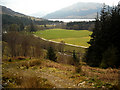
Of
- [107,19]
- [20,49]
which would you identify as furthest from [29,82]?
[20,49]

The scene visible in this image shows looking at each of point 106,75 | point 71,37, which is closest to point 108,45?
point 106,75

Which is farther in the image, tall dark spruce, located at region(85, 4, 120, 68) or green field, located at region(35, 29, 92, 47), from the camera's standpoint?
green field, located at region(35, 29, 92, 47)

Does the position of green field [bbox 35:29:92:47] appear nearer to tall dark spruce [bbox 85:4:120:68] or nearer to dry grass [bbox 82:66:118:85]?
tall dark spruce [bbox 85:4:120:68]

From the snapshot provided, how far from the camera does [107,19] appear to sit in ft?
87.7

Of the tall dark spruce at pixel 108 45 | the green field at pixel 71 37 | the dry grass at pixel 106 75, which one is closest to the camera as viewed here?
the dry grass at pixel 106 75

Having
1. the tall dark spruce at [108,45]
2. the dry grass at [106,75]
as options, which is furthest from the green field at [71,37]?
the dry grass at [106,75]

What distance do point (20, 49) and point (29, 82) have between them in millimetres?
41438

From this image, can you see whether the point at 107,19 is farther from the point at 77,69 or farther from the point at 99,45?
the point at 77,69

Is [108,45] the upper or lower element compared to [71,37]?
upper

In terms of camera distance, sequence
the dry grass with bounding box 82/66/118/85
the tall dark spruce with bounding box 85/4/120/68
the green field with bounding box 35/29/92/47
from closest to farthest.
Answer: the dry grass with bounding box 82/66/118/85 → the tall dark spruce with bounding box 85/4/120/68 → the green field with bounding box 35/29/92/47

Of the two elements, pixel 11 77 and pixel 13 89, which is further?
pixel 11 77

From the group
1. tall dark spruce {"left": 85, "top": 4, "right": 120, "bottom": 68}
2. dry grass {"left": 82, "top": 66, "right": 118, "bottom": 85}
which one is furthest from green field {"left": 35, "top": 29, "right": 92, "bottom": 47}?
dry grass {"left": 82, "top": 66, "right": 118, "bottom": 85}

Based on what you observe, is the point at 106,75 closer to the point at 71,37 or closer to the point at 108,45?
the point at 108,45

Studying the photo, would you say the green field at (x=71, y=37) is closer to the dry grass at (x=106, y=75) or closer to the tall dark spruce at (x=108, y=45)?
the tall dark spruce at (x=108, y=45)
